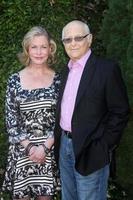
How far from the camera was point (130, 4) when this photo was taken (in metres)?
4.34

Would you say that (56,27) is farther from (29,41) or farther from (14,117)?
(14,117)

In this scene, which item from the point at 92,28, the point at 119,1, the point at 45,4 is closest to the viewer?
the point at 119,1

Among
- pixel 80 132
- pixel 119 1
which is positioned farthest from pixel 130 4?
pixel 80 132

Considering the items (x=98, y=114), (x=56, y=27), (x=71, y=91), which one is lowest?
(x=98, y=114)

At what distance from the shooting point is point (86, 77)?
3.71 meters

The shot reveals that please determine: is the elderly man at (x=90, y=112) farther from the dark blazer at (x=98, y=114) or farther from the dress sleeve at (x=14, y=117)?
the dress sleeve at (x=14, y=117)

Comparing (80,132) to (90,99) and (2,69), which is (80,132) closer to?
(90,99)

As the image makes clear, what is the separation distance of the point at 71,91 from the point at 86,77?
17 centimetres

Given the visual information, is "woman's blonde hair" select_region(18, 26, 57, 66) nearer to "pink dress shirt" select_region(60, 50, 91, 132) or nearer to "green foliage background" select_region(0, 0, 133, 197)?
"pink dress shirt" select_region(60, 50, 91, 132)

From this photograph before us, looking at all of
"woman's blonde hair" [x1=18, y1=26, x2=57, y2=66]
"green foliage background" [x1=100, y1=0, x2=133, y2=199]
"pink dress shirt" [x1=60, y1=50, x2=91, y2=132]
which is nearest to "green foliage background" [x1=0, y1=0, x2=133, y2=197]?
"green foliage background" [x1=100, y1=0, x2=133, y2=199]

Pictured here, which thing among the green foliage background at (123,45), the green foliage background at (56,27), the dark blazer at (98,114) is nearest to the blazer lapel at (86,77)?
the dark blazer at (98,114)

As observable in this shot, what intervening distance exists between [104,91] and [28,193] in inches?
46.1

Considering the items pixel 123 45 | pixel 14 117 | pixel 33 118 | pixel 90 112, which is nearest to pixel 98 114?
pixel 90 112

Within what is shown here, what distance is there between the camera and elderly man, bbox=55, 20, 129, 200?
365 centimetres
